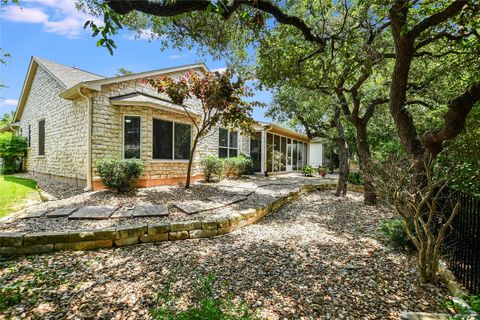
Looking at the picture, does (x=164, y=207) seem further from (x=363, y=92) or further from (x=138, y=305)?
(x=363, y=92)

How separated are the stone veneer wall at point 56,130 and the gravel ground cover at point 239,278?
563cm

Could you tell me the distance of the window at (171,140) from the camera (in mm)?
8531

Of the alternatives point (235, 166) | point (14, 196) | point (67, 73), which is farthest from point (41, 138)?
point (235, 166)

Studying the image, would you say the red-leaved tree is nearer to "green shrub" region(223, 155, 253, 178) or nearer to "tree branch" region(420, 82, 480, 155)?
"green shrub" region(223, 155, 253, 178)

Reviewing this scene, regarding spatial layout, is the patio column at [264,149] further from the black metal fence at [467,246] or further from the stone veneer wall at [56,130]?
the black metal fence at [467,246]

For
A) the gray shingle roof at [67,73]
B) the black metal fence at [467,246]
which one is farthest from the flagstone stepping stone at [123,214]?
the gray shingle roof at [67,73]

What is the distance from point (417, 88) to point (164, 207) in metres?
7.26

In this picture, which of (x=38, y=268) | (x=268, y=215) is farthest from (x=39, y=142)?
(x=268, y=215)

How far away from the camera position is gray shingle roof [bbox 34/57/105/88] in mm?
8859

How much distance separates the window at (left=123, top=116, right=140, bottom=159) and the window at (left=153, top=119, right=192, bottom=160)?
0.60m

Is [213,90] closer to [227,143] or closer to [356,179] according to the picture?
[227,143]

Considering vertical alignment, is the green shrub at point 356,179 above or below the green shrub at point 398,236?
above

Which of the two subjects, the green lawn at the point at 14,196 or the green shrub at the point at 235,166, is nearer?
the green lawn at the point at 14,196

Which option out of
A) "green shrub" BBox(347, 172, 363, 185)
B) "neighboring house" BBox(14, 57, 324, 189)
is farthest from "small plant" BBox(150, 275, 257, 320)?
"green shrub" BBox(347, 172, 363, 185)
